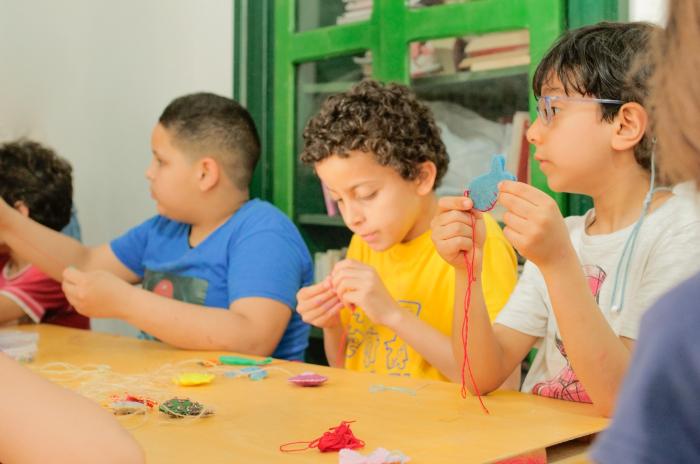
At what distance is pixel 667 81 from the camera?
549 millimetres

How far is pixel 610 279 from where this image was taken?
1.47 metres

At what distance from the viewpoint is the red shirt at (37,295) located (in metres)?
2.43

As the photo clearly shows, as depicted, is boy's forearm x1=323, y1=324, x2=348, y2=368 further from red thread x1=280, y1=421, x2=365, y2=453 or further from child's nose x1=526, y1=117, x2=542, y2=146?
red thread x1=280, y1=421, x2=365, y2=453

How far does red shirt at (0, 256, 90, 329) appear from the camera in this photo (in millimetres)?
2428

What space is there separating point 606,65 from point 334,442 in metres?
0.83

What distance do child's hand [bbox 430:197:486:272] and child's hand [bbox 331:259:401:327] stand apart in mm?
220

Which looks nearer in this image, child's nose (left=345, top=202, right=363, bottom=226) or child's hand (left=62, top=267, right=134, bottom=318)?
child's nose (left=345, top=202, right=363, bottom=226)

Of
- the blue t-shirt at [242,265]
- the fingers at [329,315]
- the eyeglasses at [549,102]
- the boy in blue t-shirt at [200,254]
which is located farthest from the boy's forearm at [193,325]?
the eyeglasses at [549,102]

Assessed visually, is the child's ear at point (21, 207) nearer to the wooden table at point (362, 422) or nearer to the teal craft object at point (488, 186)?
the wooden table at point (362, 422)

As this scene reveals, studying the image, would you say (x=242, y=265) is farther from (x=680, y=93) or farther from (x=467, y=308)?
(x=680, y=93)

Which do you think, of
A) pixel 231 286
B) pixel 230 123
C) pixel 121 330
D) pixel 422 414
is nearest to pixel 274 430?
pixel 422 414

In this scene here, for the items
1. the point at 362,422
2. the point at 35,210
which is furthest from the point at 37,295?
the point at 362,422

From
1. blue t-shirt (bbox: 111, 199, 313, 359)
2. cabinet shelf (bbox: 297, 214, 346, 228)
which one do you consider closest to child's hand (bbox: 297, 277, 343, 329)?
blue t-shirt (bbox: 111, 199, 313, 359)

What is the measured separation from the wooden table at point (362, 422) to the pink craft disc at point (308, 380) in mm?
12
